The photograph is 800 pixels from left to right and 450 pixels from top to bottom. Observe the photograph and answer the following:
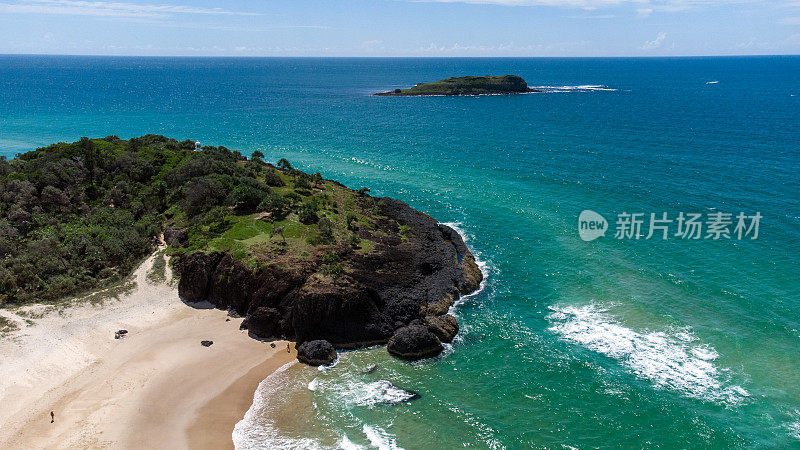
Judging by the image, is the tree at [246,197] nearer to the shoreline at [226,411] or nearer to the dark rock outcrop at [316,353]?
the dark rock outcrop at [316,353]

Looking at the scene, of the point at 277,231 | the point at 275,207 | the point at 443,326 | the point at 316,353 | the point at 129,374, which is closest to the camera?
the point at 129,374

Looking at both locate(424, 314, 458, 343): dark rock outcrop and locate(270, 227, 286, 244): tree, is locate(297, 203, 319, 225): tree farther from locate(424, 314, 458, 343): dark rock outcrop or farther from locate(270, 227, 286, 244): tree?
locate(424, 314, 458, 343): dark rock outcrop

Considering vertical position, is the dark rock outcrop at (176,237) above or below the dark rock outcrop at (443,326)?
above

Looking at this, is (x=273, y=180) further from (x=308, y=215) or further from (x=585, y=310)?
(x=585, y=310)

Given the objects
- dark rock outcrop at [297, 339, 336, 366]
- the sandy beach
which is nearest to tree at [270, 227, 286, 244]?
the sandy beach

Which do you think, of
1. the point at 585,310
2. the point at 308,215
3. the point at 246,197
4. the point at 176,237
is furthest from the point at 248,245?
the point at 585,310

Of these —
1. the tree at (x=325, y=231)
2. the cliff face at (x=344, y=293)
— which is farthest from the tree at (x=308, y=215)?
the cliff face at (x=344, y=293)
